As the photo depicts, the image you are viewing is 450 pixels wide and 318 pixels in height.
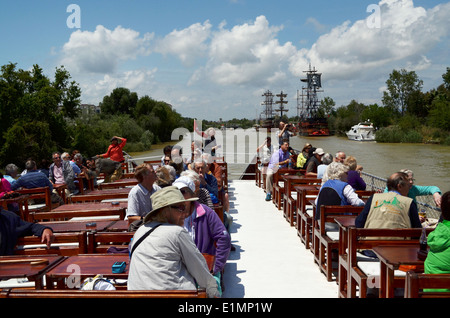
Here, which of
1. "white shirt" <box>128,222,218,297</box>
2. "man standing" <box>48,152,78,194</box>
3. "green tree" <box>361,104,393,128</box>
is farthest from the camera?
"green tree" <box>361,104,393,128</box>

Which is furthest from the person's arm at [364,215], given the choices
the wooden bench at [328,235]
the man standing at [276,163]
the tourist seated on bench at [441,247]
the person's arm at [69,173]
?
the person's arm at [69,173]

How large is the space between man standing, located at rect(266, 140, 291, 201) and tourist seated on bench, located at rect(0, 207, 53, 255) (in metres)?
6.22

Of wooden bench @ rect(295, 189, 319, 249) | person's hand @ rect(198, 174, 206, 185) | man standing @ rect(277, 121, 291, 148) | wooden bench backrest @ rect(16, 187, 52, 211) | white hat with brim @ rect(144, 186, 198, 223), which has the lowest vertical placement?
wooden bench @ rect(295, 189, 319, 249)

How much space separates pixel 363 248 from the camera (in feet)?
12.3

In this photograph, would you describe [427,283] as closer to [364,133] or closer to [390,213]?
[390,213]

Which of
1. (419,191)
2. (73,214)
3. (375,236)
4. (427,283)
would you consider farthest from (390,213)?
(73,214)

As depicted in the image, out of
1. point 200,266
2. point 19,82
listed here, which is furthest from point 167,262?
point 19,82

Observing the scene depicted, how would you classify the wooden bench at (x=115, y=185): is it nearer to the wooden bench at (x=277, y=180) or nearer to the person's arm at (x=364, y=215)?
the wooden bench at (x=277, y=180)

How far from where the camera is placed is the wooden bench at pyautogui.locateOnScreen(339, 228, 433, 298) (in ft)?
11.6

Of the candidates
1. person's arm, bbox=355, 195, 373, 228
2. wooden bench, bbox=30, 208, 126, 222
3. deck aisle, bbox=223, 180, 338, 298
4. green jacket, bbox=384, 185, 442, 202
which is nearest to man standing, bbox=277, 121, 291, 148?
deck aisle, bbox=223, 180, 338, 298

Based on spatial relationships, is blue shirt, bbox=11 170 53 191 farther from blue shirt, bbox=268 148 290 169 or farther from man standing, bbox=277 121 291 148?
man standing, bbox=277 121 291 148

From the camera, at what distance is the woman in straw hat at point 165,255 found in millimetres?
2373
